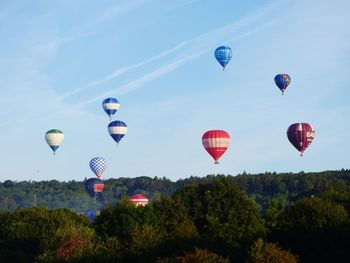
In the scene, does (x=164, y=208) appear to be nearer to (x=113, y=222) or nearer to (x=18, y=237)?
(x=113, y=222)

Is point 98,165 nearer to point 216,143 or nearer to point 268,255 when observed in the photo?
point 216,143

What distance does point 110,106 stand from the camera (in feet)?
487

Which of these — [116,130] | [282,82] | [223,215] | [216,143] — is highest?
[282,82]

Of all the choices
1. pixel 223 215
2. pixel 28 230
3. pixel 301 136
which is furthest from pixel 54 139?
pixel 223 215

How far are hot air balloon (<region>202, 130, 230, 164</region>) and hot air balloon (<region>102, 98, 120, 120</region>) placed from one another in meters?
34.4

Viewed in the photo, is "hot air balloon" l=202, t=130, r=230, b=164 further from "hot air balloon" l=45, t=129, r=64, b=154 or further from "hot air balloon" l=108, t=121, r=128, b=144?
"hot air balloon" l=45, t=129, r=64, b=154

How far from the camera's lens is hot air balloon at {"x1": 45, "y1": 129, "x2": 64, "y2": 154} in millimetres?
156000

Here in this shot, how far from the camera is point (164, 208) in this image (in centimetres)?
8556

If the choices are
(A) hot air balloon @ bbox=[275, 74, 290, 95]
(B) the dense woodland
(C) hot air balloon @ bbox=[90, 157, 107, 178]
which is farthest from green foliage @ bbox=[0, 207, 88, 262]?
(C) hot air balloon @ bbox=[90, 157, 107, 178]

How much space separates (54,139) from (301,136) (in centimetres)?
5689

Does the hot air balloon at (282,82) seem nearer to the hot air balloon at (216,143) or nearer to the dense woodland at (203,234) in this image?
the hot air balloon at (216,143)

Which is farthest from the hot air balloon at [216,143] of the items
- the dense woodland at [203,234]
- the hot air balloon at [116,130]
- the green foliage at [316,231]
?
the green foliage at [316,231]

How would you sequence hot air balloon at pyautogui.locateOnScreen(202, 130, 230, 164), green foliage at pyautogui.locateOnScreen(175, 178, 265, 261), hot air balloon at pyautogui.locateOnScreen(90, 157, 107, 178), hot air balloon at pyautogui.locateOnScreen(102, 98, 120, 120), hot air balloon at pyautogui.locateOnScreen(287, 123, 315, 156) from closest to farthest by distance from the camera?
green foliage at pyautogui.locateOnScreen(175, 178, 265, 261) < hot air balloon at pyautogui.locateOnScreen(202, 130, 230, 164) < hot air balloon at pyautogui.locateOnScreen(287, 123, 315, 156) < hot air balloon at pyautogui.locateOnScreen(102, 98, 120, 120) < hot air balloon at pyautogui.locateOnScreen(90, 157, 107, 178)

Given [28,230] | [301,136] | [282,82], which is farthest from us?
[282,82]
